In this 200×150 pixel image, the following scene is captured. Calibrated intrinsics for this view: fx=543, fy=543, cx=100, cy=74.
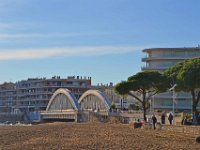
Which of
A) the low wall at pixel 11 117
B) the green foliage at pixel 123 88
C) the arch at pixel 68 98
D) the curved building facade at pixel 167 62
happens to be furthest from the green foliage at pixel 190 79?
the low wall at pixel 11 117

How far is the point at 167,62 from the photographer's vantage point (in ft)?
382

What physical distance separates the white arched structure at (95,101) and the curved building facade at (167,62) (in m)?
12.6

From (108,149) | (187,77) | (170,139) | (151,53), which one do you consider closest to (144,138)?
(170,139)

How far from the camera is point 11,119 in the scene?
6678 inches

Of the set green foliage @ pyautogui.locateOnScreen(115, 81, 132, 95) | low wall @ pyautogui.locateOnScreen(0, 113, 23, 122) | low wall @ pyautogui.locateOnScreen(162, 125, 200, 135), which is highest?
green foliage @ pyautogui.locateOnScreen(115, 81, 132, 95)

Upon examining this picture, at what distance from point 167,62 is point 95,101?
90.2 ft

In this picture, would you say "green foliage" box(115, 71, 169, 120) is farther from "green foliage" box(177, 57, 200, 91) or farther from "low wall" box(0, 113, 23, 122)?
"low wall" box(0, 113, 23, 122)

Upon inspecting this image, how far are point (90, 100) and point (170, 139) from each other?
10581 centimetres

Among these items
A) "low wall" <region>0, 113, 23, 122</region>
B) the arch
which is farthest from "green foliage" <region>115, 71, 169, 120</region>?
"low wall" <region>0, 113, 23, 122</region>

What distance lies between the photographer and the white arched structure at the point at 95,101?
126 m

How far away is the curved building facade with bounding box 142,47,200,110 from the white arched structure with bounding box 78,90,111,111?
12.6 meters

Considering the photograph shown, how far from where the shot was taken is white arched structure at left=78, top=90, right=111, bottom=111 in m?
126

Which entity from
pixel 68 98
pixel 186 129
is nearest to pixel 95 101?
pixel 68 98

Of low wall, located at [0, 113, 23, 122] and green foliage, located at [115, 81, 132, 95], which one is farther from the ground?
green foliage, located at [115, 81, 132, 95]
